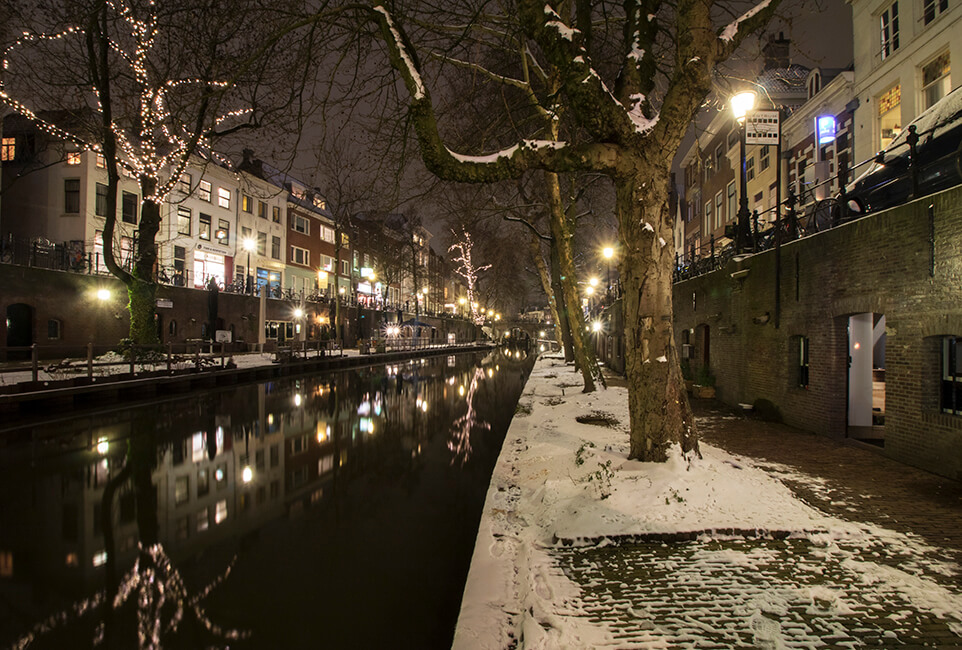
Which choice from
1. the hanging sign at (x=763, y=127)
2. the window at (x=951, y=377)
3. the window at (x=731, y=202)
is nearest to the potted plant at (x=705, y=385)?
the hanging sign at (x=763, y=127)

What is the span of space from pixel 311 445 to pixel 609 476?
6.06 meters

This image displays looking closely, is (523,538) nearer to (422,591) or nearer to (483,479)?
(422,591)

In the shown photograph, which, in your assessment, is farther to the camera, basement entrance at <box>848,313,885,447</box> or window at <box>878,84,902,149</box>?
window at <box>878,84,902,149</box>

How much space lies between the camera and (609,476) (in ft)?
18.4

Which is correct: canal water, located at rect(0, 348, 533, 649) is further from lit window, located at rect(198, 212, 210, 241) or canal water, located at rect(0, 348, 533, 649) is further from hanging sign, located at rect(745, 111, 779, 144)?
lit window, located at rect(198, 212, 210, 241)

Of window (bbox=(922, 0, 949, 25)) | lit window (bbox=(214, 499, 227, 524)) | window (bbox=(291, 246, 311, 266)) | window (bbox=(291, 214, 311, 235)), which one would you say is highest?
window (bbox=(291, 214, 311, 235))

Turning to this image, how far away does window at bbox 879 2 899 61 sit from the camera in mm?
15953

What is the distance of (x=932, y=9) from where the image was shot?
1453 centimetres

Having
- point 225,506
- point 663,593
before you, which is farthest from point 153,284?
point 663,593

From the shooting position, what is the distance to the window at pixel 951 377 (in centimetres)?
662

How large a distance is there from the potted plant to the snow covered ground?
9.60 meters

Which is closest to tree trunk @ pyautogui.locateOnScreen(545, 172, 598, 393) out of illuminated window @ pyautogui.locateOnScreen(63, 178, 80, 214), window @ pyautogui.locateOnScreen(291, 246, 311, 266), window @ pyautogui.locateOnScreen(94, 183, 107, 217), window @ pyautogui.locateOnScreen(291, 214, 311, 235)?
window @ pyautogui.locateOnScreen(94, 183, 107, 217)

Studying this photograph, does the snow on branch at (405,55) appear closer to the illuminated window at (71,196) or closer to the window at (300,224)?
the illuminated window at (71,196)

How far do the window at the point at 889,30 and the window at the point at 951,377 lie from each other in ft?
46.3
